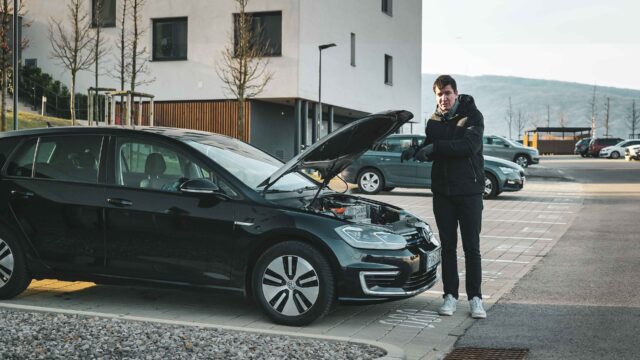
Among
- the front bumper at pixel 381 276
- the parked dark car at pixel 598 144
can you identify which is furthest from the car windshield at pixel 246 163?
the parked dark car at pixel 598 144

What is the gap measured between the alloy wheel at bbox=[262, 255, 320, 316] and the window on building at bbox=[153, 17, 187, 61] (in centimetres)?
3077

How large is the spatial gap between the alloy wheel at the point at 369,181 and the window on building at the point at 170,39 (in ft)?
54.2

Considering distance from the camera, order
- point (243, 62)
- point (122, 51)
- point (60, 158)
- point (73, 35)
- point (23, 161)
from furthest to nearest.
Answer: point (73, 35)
point (243, 62)
point (122, 51)
point (23, 161)
point (60, 158)

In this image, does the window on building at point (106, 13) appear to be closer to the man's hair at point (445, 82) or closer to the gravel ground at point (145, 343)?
the man's hair at point (445, 82)

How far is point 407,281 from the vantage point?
242 inches

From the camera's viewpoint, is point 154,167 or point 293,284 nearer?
point 293,284

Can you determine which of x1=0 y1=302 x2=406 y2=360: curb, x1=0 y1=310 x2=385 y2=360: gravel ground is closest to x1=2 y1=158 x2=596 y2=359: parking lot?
x1=0 y1=302 x2=406 y2=360: curb

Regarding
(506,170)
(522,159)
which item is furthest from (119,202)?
(522,159)

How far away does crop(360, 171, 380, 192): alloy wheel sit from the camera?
2177cm

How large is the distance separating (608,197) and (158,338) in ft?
62.9

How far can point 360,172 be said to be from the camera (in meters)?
22.0

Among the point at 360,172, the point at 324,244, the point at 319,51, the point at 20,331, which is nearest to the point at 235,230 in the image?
the point at 324,244

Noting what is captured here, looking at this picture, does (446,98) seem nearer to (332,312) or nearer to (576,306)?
(332,312)

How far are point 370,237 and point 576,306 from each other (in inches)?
88.0
